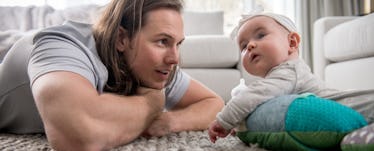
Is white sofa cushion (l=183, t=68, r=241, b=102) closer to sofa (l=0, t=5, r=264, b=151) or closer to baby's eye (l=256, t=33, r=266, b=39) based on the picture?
sofa (l=0, t=5, r=264, b=151)

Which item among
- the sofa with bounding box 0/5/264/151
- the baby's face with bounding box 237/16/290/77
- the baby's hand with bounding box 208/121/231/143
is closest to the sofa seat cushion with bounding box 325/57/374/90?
the sofa with bounding box 0/5/264/151

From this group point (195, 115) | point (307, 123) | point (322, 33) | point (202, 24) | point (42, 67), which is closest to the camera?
point (307, 123)

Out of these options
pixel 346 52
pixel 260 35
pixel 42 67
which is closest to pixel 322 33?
pixel 346 52

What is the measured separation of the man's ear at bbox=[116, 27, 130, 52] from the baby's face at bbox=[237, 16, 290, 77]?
0.90ft

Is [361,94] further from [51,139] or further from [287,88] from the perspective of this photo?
[51,139]

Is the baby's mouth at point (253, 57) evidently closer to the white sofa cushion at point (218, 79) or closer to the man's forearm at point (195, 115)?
the man's forearm at point (195, 115)

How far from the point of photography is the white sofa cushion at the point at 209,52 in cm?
239

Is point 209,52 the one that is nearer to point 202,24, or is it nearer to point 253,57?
point 202,24

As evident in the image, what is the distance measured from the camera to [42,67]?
0.78 meters

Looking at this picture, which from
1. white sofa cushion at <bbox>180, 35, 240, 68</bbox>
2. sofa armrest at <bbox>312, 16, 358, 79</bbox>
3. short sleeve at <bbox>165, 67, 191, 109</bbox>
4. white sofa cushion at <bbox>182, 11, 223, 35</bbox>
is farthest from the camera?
white sofa cushion at <bbox>182, 11, 223, 35</bbox>

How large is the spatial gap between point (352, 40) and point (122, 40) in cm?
122

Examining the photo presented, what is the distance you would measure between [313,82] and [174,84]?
46cm

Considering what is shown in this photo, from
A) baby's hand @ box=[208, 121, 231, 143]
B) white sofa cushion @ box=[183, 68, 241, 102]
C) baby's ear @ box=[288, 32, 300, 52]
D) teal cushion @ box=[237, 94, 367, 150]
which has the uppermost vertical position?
baby's ear @ box=[288, 32, 300, 52]

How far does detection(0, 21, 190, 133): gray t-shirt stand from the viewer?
2.60 feet
